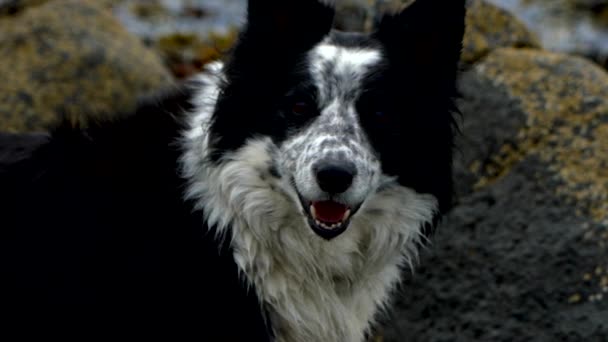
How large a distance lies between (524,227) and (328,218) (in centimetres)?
194

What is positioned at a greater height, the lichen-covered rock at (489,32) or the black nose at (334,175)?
the black nose at (334,175)

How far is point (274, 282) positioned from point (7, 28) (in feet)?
13.5

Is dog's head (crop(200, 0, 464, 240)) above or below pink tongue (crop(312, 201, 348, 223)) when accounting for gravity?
above

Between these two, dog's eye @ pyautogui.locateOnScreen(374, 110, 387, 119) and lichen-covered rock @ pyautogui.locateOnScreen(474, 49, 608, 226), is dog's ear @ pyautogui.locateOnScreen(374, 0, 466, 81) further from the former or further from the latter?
lichen-covered rock @ pyautogui.locateOnScreen(474, 49, 608, 226)

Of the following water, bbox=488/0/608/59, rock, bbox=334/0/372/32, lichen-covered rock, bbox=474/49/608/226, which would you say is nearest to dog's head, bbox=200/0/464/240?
lichen-covered rock, bbox=474/49/608/226

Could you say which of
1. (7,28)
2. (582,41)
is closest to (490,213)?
(7,28)

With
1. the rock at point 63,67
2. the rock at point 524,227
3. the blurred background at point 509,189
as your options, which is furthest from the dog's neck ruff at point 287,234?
the rock at point 63,67

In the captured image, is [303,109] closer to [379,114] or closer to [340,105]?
[340,105]

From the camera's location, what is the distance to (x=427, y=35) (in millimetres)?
4254

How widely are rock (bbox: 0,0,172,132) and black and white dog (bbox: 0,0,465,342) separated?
2594mm

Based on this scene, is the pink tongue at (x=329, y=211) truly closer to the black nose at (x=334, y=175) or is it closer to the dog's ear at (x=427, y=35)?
the black nose at (x=334, y=175)

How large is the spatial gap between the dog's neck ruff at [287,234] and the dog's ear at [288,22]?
0.29 metres

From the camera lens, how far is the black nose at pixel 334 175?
12.7ft

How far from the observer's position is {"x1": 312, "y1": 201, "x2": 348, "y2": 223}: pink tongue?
Result: 3.97 metres
